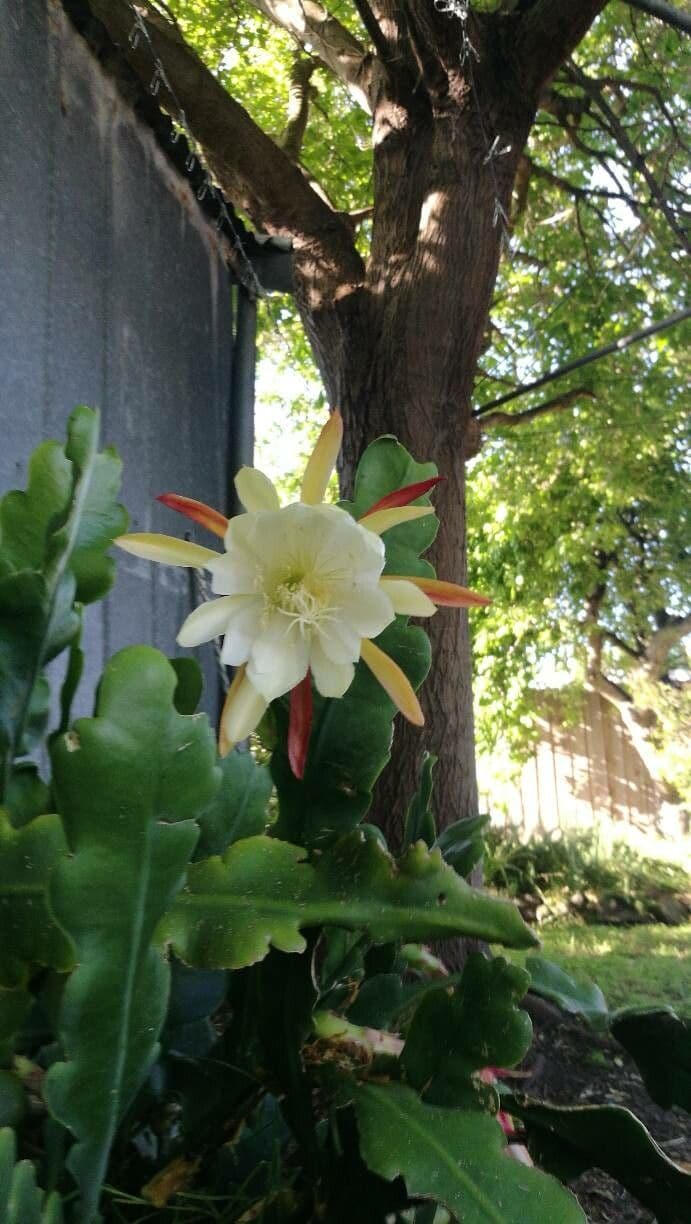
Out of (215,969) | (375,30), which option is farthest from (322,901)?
(375,30)

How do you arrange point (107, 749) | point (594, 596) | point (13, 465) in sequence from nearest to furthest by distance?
point (107, 749)
point (13, 465)
point (594, 596)

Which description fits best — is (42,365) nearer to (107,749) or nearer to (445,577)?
(107,749)

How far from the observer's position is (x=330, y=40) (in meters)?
3.60

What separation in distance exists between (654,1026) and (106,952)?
560mm

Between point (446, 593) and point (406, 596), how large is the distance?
0.18 ft

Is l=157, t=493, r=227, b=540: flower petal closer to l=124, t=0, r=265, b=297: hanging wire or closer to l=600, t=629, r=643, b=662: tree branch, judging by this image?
l=124, t=0, r=265, b=297: hanging wire

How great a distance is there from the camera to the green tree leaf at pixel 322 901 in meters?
0.65

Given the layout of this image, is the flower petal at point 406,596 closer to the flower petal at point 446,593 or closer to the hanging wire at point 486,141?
the flower petal at point 446,593

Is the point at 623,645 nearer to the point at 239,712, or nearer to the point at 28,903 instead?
the point at 239,712

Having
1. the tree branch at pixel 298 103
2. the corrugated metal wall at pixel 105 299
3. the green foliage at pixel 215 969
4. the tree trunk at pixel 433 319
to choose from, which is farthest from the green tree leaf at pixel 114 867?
the tree branch at pixel 298 103

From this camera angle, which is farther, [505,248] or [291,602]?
[505,248]

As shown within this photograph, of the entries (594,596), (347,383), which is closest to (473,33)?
(347,383)

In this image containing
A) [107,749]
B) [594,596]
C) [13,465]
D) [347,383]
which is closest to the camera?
[107,749]

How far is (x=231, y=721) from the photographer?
74 centimetres
